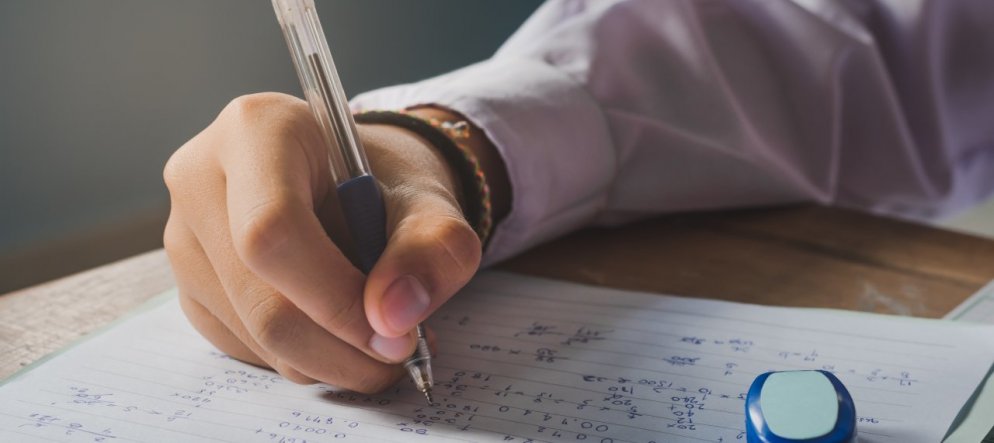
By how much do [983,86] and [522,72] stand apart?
30cm

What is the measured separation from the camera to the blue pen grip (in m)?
0.34

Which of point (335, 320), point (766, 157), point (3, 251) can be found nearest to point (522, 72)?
point (766, 157)

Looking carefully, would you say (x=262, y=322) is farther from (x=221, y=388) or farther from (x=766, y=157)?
(x=766, y=157)

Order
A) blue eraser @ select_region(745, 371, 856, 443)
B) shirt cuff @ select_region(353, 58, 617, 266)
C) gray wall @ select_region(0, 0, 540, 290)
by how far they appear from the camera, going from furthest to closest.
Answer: gray wall @ select_region(0, 0, 540, 290) < shirt cuff @ select_region(353, 58, 617, 266) < blue eraser @ select_region(745, 371, 856, 443)

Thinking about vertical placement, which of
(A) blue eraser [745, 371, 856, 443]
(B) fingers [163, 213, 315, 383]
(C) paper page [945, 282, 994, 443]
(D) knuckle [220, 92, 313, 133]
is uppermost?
(D) knuckle [220, 92, 313, 133]

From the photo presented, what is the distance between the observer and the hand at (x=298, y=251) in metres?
0.31

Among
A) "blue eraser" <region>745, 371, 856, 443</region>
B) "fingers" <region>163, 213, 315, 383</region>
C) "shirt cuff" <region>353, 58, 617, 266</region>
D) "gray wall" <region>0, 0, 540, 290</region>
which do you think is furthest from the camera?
"gray wall" <region>0, 0, 540, 290</region>

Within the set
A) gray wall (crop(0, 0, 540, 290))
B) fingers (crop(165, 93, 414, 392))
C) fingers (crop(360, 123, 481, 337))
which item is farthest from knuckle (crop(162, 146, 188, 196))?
gray wall (crop(0, 0, 540, 290))

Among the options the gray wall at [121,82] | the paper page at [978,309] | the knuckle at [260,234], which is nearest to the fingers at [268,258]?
the knuckle at [260,234]

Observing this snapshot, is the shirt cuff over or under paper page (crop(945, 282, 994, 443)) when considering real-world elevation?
over

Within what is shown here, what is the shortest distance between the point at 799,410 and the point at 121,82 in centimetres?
99

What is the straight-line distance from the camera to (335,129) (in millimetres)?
354

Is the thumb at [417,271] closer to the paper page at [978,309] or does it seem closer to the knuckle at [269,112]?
the knuckle at [269,112]

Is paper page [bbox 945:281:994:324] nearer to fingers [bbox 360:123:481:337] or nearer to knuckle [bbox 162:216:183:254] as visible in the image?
fingers [bbox 360:123:481:337]
